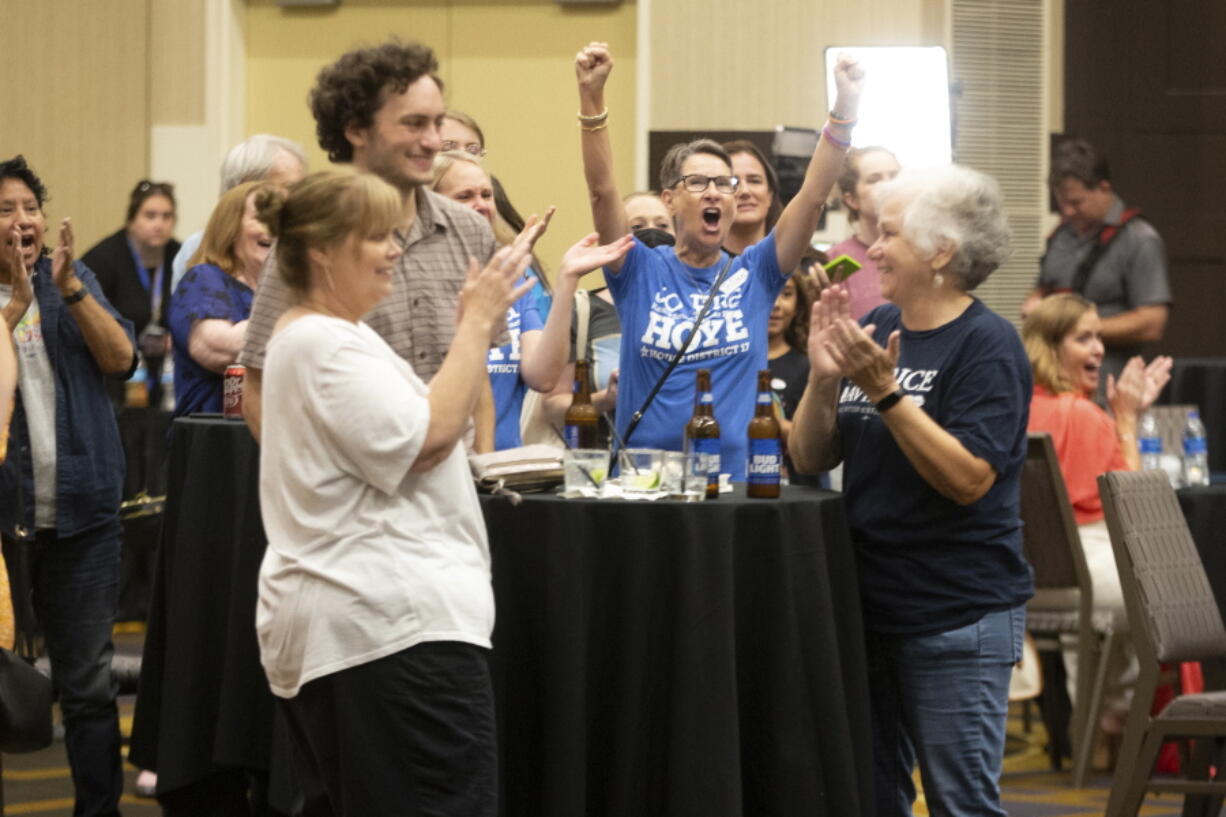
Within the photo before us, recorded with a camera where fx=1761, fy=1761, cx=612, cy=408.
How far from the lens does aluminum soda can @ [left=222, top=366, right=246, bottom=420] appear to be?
3822mm

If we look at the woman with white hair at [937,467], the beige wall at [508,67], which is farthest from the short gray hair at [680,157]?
the beige wall at [508,67]

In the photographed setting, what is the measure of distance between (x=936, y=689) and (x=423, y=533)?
109 cm

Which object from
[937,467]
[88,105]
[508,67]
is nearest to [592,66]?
[937,467]

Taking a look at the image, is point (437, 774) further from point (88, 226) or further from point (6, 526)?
point (88, 226)

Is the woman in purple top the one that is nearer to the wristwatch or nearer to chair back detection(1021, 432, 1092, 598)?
the wristwatch

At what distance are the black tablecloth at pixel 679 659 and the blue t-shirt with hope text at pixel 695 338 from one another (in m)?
0.54

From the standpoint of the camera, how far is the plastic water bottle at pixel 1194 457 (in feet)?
16.3

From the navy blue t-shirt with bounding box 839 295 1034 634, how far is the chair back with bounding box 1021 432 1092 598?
6.32ft

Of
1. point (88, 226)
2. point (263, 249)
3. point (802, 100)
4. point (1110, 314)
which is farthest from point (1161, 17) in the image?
point (263, 249)

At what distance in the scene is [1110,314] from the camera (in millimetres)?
6824

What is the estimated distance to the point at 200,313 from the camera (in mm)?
4062

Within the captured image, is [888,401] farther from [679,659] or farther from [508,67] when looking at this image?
[508,67]

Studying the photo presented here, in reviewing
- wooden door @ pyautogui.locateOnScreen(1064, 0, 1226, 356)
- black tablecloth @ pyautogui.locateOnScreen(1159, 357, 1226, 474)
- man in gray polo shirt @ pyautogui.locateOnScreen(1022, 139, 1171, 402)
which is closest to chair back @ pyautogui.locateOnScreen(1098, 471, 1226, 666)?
man in gray polo shirt @ pyautogui.locateOnScreen(1022, 139, 1171, 402)

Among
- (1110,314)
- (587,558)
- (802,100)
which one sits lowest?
(587,558)
